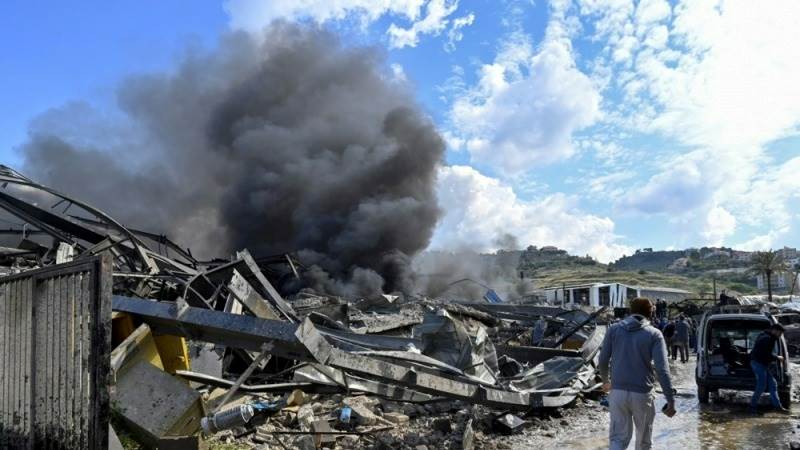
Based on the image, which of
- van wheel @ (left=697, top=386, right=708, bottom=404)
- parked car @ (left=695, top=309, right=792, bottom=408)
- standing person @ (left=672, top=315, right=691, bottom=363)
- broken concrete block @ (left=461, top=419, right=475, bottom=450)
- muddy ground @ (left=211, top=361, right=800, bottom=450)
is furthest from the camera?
standing person @ (left=672, top=315, right=691, bottom=363)

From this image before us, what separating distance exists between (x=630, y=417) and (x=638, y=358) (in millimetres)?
432

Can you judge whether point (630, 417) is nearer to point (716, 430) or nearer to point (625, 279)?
point (716, 430)

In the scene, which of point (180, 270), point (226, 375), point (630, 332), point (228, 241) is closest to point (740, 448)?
point (630, 332)

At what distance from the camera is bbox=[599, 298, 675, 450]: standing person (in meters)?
4.00

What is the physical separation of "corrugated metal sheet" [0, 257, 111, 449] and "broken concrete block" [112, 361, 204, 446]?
0.62 metres

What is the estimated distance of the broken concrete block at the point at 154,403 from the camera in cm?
394

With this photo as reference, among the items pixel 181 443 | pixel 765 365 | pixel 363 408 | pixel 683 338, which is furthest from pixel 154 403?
pixel 683 338

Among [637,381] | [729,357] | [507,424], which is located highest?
[637,381]

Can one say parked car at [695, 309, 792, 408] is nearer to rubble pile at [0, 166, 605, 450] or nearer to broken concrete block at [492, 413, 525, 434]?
rubble pile at [0, 166, 605, 450]

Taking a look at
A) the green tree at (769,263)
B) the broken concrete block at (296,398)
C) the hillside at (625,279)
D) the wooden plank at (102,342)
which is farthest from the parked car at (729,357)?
the hillside at (625,279)

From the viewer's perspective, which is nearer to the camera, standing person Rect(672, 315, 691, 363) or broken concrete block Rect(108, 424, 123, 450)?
broken concrete block Rect(108, 424, 123, 450)

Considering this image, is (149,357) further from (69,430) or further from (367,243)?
(367,243)

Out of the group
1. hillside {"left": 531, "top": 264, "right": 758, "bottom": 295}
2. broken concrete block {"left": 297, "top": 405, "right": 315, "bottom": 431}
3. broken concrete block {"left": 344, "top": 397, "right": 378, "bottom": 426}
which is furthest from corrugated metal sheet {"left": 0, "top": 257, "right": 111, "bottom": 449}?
hillside {"left": 531, "top": 264, "right": 758, "bottom": 295}

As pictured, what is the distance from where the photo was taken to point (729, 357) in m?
8.42
